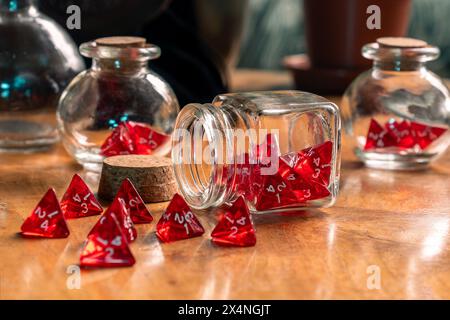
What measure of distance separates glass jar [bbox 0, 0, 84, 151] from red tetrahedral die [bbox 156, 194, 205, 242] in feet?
1.67

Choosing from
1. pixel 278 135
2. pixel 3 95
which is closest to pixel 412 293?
pixel 278 135

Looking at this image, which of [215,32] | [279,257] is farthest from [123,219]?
Answer: [215,32]

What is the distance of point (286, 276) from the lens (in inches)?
37.9

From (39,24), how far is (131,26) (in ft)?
0.85

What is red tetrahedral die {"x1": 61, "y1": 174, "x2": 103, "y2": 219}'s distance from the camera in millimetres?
1164

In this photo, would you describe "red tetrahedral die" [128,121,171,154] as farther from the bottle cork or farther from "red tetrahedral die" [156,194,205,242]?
"red tetrahedral die" [156,194,205,242]

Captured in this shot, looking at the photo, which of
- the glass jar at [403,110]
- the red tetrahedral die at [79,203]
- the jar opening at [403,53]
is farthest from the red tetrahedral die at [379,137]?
the red tetrahedral die at [79,203]

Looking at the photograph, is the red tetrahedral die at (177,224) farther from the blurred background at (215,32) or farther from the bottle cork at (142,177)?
the blurred background at (215,32)

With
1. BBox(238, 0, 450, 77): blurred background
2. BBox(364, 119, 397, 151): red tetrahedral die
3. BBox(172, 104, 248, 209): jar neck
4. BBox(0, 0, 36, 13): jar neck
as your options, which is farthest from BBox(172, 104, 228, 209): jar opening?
BBox(238, 0, 450, 77): blurred background

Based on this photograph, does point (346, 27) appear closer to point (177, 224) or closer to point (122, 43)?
point (122, 43)

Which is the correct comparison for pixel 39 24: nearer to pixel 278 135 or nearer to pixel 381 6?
pixel 278 135

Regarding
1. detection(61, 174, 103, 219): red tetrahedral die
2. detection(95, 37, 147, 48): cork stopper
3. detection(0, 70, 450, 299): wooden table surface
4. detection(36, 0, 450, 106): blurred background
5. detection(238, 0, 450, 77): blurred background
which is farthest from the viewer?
detection(238, 0, 450, 77): blurred background

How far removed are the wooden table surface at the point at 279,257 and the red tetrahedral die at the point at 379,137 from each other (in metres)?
0.15
